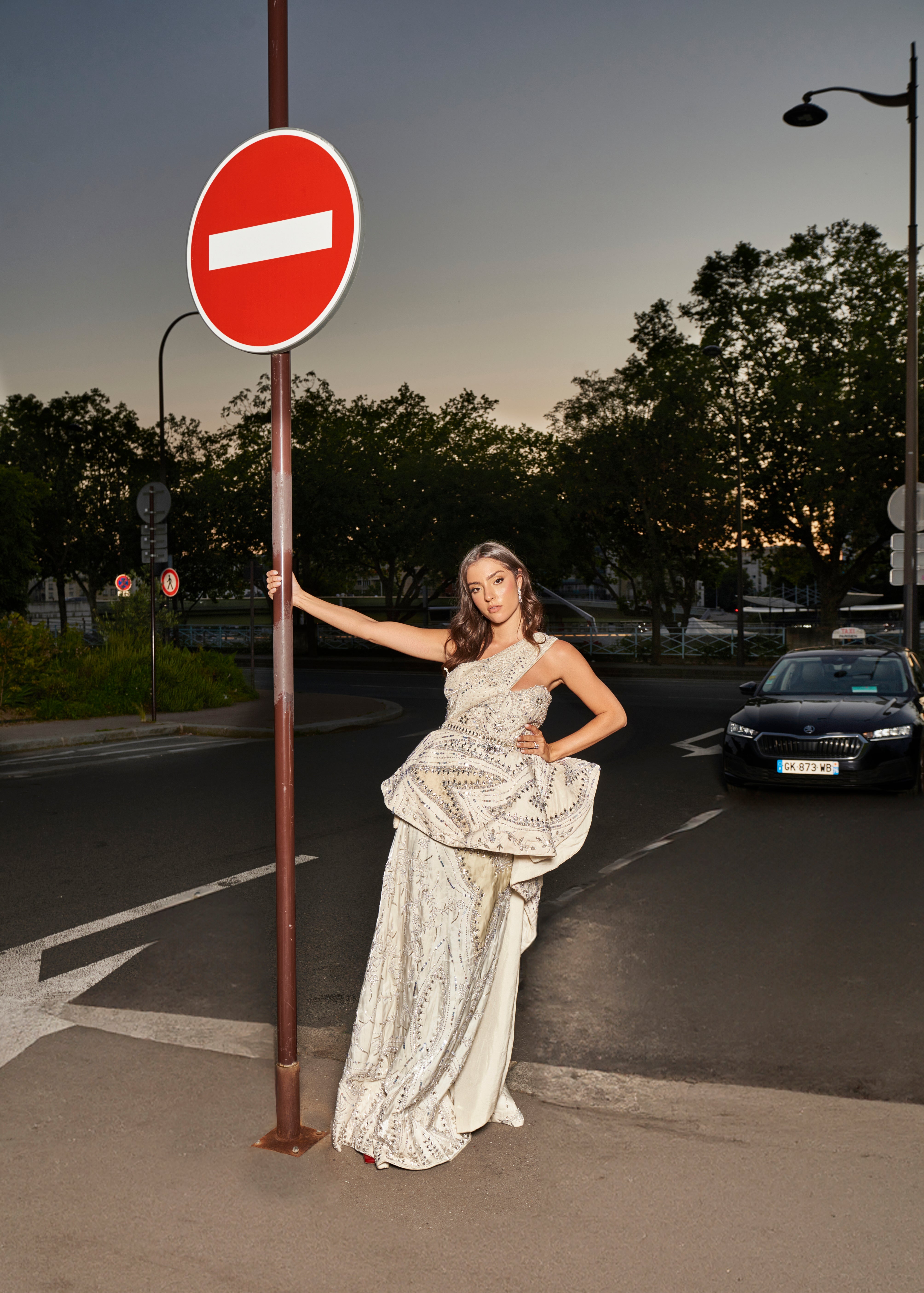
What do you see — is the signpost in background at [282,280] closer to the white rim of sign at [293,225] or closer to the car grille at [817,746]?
the white rim of sign at [293,225]

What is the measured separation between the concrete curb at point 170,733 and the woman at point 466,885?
1214cm

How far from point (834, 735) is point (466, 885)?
743 cm

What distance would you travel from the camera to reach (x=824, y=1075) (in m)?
4.07

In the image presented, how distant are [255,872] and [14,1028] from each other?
297 centimetres

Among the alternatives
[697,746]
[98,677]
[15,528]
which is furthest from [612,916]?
[15,528]

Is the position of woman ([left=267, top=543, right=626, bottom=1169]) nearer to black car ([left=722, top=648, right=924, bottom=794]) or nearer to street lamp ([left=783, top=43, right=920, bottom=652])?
black car ([left=722, top=648, right=924, bottom=794])

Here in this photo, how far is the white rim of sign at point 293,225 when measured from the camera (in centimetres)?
320

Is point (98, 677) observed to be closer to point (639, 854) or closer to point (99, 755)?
point (99, 755)

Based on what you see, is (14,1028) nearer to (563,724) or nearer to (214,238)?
(214,238)

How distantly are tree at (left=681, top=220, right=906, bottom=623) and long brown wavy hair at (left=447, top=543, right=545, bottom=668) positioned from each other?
3234cm

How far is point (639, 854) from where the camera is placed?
7992mm

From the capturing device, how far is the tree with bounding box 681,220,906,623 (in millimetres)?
33562

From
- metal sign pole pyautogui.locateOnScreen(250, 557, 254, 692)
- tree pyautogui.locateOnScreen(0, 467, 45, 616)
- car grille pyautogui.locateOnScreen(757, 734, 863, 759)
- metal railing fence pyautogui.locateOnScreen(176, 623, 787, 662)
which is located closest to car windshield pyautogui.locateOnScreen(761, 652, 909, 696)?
car grille pyautogui.locateOnScreen(757, 734, 863, 759)

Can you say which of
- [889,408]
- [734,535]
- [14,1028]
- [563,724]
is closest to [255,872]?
[14,1028]
